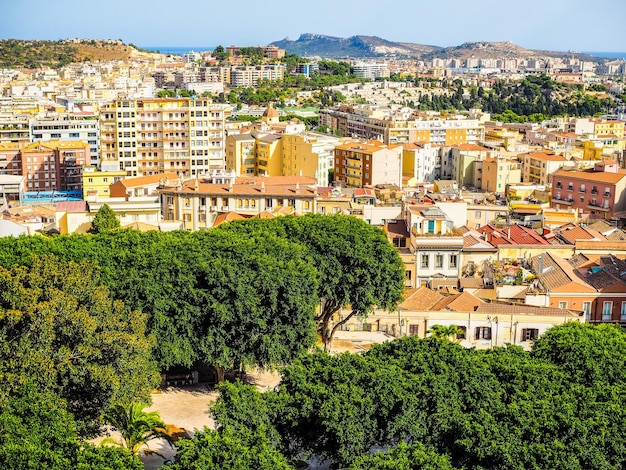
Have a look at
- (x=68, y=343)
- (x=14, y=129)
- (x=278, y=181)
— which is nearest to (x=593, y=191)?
(x=278, y=181)

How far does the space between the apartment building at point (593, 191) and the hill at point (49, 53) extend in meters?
138

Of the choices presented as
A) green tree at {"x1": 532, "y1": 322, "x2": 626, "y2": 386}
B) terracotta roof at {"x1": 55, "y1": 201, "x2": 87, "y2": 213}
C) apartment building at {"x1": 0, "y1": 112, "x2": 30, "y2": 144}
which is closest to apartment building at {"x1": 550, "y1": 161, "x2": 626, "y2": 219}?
terracotta roof at {"x1": 55, "y1": 201, "x2": 87, "y2": 213}

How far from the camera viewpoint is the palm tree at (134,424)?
2083 centimetres

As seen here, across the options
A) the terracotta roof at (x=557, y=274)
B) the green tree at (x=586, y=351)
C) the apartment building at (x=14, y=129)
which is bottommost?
the terracotta roof at (x=557, y=274)

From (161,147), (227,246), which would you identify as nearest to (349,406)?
(227,246)

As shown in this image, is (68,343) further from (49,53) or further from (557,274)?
(49,53)

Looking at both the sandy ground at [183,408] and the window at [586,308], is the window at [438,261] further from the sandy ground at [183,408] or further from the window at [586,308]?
the sandy ground at [183,408]

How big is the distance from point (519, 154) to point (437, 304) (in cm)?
4248

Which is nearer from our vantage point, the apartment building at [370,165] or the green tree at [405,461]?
the green tree at [405,461]

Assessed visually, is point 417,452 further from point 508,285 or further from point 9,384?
point 508,285

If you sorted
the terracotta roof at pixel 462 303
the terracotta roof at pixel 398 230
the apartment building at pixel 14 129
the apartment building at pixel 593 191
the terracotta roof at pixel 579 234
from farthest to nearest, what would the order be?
the apartment building at pixel 14 129, the apartment building at pixel 593 191, the terracotta roof at pixel 579 234, the terracotta roof at pixel 398 230, the terracotta roof at pixel 462 303

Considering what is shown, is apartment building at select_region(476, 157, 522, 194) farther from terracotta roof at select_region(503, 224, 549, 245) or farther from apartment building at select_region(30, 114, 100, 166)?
apartment building at select_region(30, 114, 100, 166)

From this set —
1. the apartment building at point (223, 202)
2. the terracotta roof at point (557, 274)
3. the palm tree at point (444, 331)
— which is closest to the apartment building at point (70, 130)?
the apartment building at point (223, 202)

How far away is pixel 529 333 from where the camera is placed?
30312 millimetres
